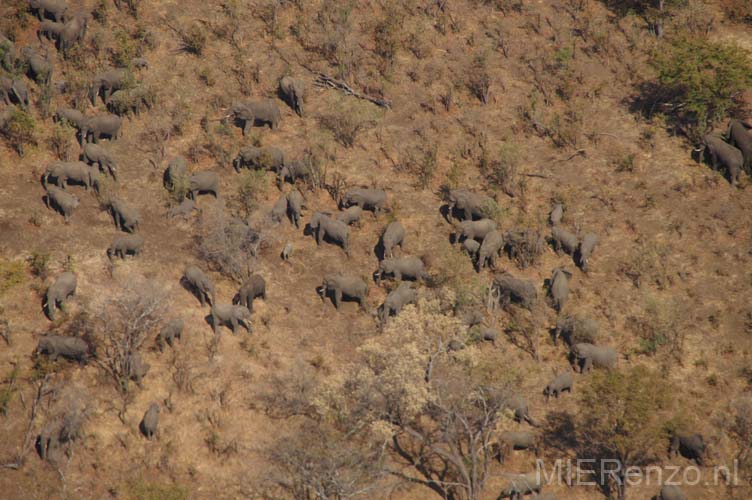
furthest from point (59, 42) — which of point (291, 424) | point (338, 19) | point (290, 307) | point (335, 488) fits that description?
point (335, 488)

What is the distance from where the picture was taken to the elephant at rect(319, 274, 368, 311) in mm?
32938

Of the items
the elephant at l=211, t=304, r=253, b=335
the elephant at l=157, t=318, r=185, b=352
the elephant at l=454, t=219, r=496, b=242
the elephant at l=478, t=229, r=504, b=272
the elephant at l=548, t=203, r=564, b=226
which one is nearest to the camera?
the elephant at l=157, t=318, r=185, b=352

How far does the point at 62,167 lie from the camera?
35.9 m

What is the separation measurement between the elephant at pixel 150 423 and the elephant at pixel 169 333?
2.81m

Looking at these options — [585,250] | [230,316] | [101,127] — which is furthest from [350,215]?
[101,127]

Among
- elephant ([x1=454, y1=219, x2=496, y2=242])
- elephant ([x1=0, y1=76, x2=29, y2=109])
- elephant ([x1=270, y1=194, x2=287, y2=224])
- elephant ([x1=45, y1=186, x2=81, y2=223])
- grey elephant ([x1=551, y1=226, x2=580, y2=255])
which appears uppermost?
grey elephant ([x1=551, y1=226, x2=580, y2=255])

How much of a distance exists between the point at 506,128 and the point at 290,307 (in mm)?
15253

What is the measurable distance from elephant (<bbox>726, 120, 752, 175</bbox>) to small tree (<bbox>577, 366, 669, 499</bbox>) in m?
14.0

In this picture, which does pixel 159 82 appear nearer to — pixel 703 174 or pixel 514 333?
pixel 514 333

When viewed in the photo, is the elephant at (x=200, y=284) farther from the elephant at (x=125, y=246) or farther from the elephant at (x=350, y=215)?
the elephant at (x=350, y=215)

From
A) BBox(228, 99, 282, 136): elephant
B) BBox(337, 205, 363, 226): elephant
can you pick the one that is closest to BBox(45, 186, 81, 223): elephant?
BBox(228, 99, 282, 136): elephant

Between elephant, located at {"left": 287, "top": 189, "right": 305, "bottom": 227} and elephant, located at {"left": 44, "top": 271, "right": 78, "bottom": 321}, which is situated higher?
elephant, located at {"left": 287, "top": 189, "right": 305, "bottom": 227}

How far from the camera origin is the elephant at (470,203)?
36594 millimetres

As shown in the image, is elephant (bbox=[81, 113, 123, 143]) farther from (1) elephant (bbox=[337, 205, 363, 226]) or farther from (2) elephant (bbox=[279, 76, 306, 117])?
(1) elephant (bbox=[337, 205, 363, 226])
